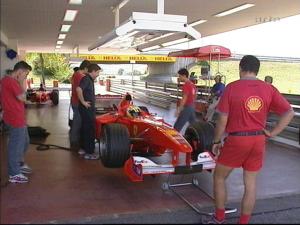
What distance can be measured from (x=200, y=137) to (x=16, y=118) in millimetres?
2441

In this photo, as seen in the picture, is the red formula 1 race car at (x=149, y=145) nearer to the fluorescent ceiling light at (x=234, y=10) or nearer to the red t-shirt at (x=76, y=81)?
the red t-shirt at (x=76, y=81)

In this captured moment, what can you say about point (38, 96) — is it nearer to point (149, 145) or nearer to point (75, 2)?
point (75, 2)

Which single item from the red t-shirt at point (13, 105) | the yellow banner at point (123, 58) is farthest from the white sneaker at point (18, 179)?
the yellow banner at point (123, 58)

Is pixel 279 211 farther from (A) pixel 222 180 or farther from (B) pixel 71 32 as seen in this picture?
(B) pixel 71 32

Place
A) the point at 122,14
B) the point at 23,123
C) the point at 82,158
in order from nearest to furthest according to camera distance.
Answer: the point at 23,123 → the point at 82,158 → the point at 122,14

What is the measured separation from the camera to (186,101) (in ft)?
22.6

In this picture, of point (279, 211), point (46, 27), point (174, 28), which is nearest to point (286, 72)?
point (46, 27)

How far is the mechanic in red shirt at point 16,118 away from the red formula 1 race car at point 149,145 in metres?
1.07

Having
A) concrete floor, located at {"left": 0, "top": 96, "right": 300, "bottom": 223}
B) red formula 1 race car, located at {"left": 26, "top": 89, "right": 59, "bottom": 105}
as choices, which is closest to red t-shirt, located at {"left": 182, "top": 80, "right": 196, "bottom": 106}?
concrete floor, located at {"left": 0, "top": 96, "right": 300, "bottom": 223}

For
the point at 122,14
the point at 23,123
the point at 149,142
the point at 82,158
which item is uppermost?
the point at 122,14

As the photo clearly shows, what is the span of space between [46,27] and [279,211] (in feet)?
35.9

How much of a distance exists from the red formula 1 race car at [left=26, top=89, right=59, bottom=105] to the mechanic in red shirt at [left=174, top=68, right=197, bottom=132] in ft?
34.5

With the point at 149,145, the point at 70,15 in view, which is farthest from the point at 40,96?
the point at 149,145

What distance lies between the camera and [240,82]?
337 centimetres
